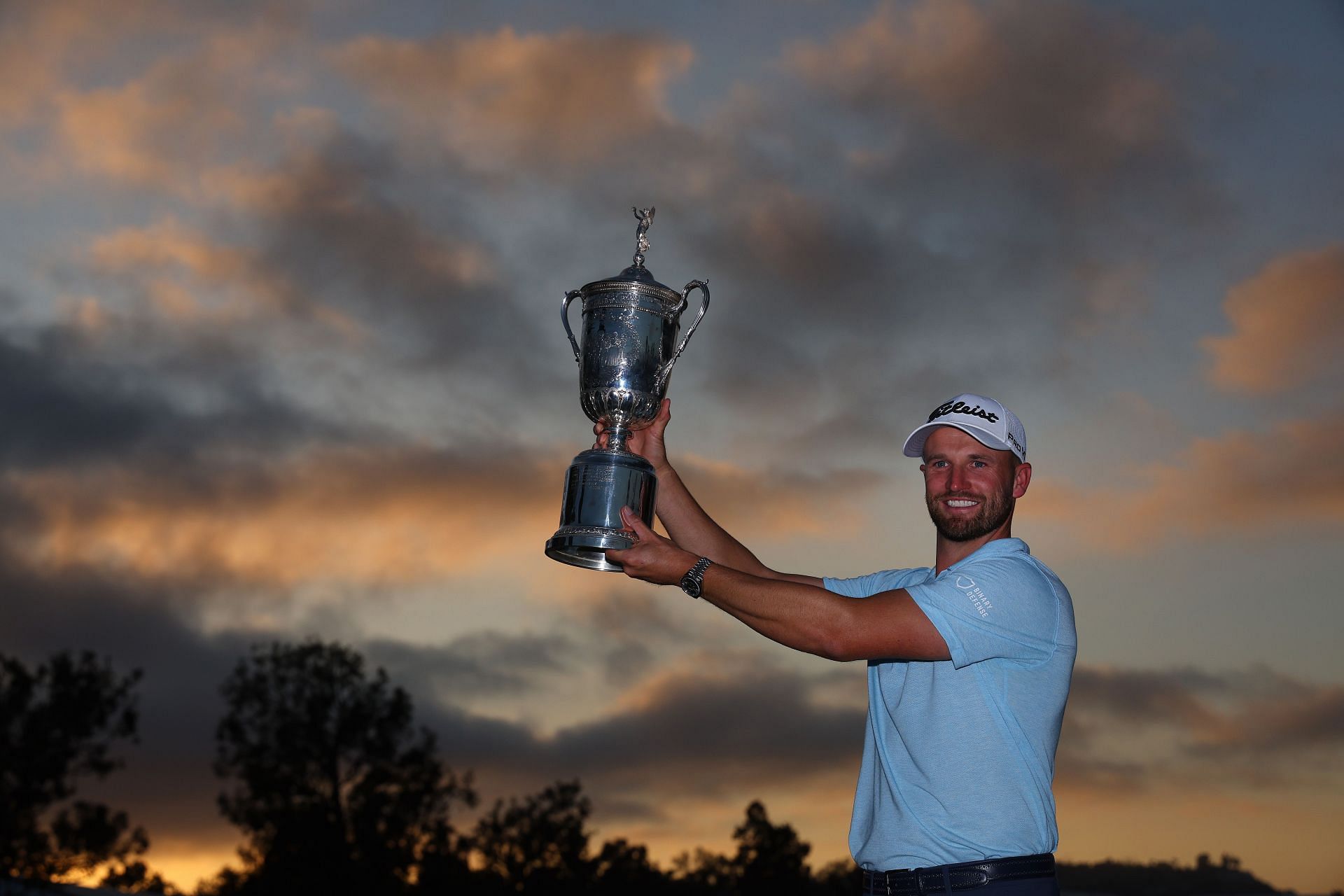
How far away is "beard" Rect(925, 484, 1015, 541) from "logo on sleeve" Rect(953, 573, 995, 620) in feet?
1.43

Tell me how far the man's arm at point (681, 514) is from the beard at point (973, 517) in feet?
3.52

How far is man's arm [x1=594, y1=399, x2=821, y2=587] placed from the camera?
20.2ft

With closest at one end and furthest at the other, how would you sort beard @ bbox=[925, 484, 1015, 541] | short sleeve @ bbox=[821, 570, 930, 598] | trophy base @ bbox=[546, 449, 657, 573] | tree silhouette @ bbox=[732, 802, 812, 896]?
1. beard @ bbox=[925, 484, 1015, 541]
2. trophy base @ bbox=[546, 449, 657, 573]
3. short sleeve @ bbox=[821, 570, 930, 598]
4. tree silhouette @ bbox=[732, 802, 812, 896]

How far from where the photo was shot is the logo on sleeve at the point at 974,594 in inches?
181

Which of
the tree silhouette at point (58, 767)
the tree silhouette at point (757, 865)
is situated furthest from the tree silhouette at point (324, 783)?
the tree silhouette at point (757, 865)

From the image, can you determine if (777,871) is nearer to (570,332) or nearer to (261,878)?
(261,878)

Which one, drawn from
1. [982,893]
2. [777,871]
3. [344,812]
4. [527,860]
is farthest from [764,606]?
[777,871]

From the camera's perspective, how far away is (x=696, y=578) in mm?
4758

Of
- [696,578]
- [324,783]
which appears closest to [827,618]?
[696,578]

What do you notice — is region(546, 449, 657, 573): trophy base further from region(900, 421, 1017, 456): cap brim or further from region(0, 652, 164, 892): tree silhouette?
region(0, 652, 164, 892): tree silhouette

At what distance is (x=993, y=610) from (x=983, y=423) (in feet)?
2.68

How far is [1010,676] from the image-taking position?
474 cm

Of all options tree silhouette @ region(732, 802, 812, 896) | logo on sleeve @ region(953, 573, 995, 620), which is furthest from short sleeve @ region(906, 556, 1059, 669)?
tree silhouette @ region(732, 802, 812, 896)

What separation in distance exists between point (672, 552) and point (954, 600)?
3.27 ft
